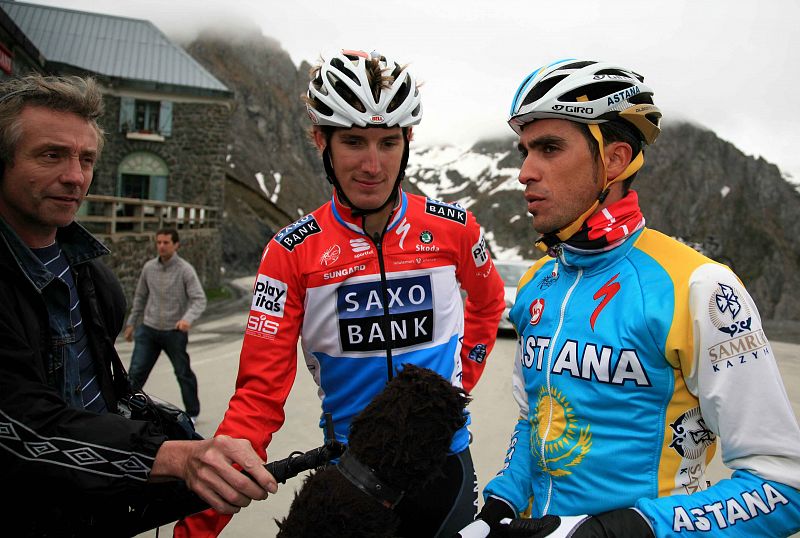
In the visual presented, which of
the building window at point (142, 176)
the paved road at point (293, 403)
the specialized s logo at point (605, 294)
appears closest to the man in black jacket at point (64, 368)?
the specialized s logo at point (605, 294)

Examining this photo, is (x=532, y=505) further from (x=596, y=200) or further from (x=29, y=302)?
(x=29, y=302)

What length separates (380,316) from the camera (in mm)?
2428

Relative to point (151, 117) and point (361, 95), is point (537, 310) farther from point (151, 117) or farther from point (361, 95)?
point (151, 117)

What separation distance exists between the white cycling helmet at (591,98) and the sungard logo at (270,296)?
3.97 ft

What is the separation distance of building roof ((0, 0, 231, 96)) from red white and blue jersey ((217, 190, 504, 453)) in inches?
1048

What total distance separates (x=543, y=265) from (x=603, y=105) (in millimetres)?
684

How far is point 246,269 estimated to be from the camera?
2966 cm

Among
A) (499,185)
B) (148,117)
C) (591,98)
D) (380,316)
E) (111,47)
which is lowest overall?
(380,316)

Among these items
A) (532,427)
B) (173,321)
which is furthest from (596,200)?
(173,321)

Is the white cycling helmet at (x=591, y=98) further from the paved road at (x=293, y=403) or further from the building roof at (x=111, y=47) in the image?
the building roof at (x=111, y=47)

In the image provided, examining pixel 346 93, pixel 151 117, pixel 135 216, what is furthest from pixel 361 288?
pixel 151 117

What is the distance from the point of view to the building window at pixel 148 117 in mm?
26375

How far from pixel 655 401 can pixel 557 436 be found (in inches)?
13.1

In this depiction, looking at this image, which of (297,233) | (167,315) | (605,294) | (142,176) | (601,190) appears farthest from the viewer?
(142,176)
